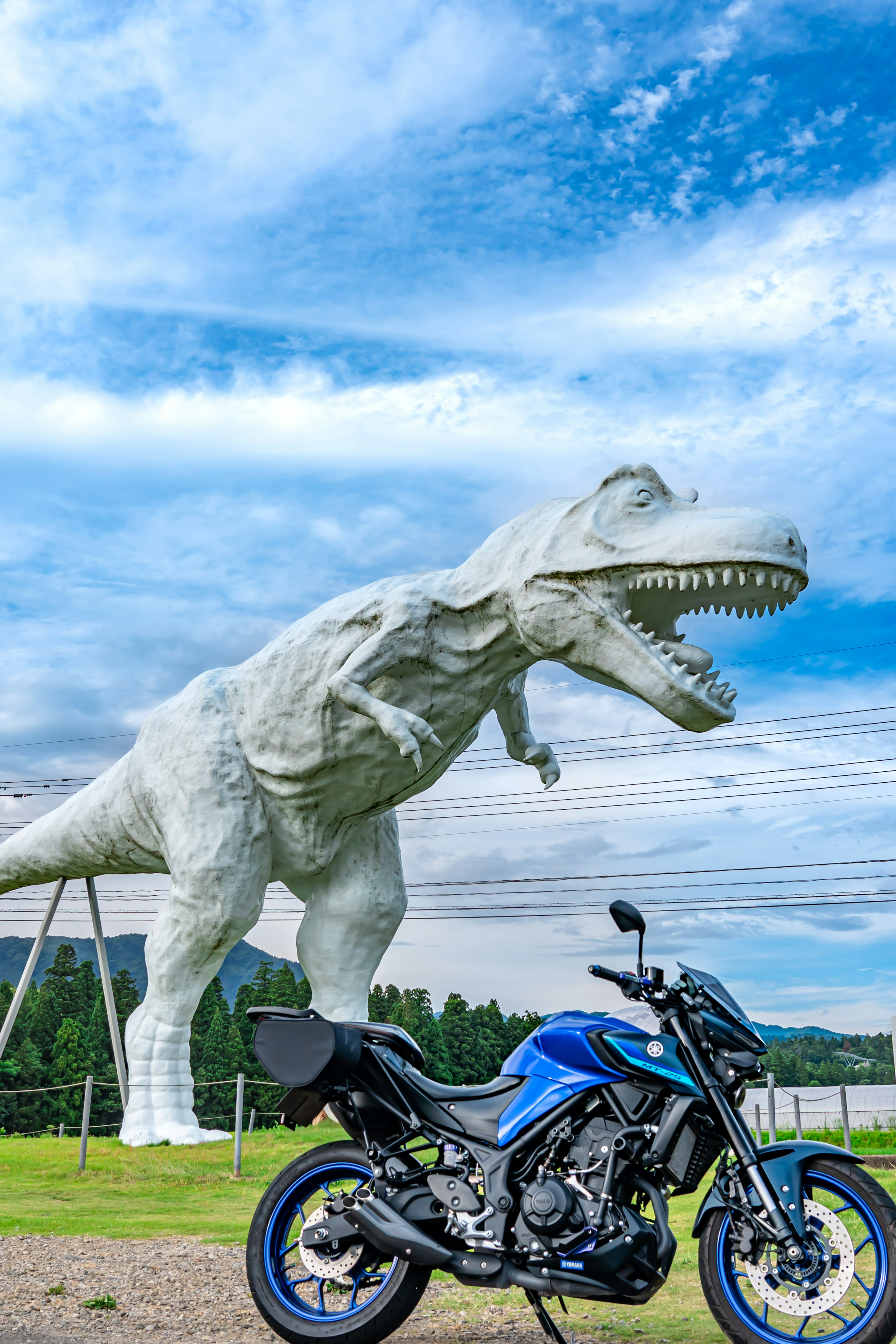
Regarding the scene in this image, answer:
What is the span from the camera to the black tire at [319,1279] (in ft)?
11.5

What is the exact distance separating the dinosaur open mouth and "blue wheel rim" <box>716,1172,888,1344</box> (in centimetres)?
367

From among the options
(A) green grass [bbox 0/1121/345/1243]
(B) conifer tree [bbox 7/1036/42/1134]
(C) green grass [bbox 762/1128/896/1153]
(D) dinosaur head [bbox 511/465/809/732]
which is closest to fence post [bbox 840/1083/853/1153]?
(C) green grass [bbox 762/1128/896/1153]

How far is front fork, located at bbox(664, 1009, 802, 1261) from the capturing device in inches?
123

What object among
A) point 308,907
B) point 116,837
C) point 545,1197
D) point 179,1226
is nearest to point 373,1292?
point 545,1197

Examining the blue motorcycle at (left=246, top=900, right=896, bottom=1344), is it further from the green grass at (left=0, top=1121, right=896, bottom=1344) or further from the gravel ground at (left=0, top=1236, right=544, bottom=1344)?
the green grass at (left=0, top=1121, right=896, bottom=1344)

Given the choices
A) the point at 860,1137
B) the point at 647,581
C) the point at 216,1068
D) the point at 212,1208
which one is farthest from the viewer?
the point at 216,1068

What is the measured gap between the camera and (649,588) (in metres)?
7.08

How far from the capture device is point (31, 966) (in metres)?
10.9

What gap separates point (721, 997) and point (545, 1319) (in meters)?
1.01

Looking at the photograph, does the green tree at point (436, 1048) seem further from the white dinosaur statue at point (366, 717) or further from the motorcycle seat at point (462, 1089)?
the motorcycle seat at point (462, 1089)

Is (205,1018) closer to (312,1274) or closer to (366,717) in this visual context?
(366,717)

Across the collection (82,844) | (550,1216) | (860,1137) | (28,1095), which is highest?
(82,844)

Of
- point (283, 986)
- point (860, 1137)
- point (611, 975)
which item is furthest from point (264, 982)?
point (611, 975)

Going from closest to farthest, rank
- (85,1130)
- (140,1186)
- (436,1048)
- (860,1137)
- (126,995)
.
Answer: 1. (140,1186)
2. (85,1130)
3. (860,1137)
4. (436,1048)
5. (126,995)
